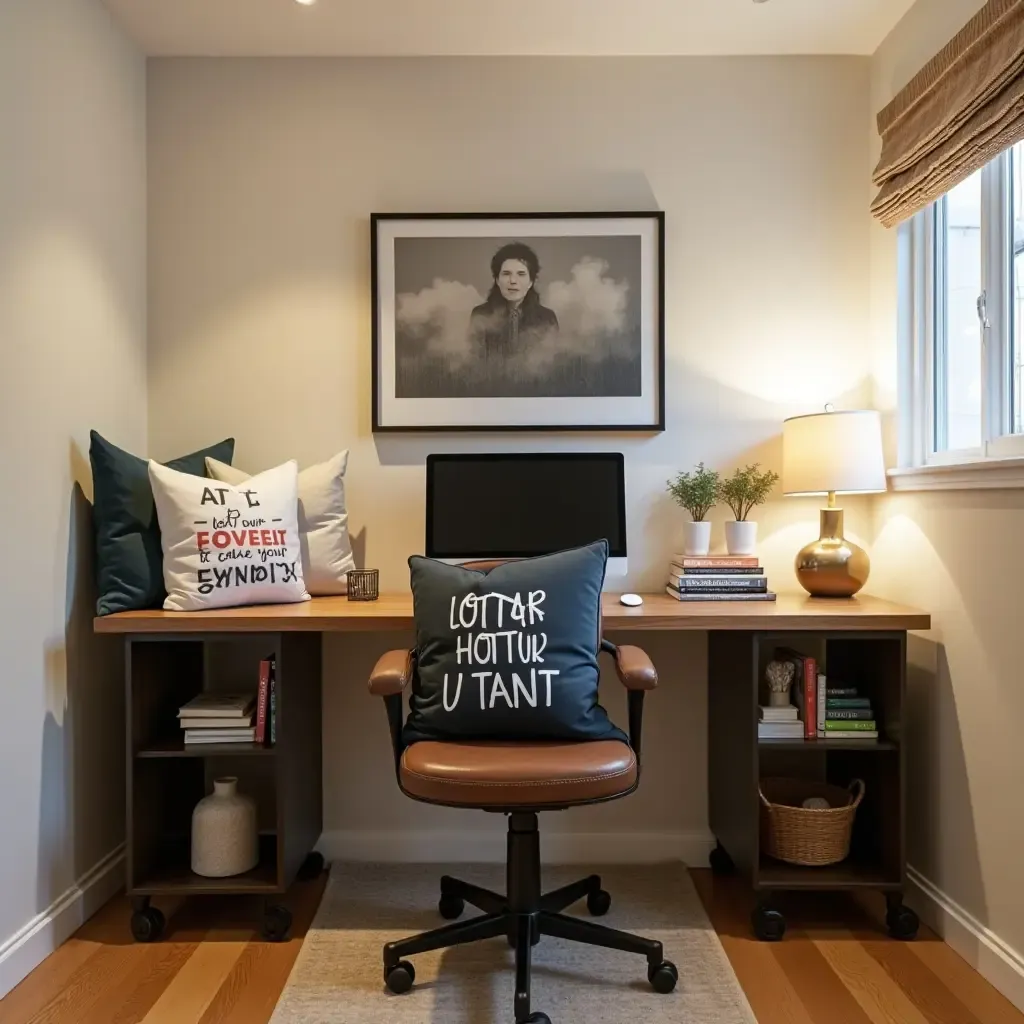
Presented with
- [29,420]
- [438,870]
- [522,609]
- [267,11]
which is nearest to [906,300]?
[522,609]

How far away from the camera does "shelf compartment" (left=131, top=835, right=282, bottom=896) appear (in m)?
2.16

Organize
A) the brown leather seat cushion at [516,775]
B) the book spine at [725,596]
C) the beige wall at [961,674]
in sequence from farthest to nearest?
the book spine at [725,596] < the beige wall at [961,674] < the brown leather seat cushion at [516,775]

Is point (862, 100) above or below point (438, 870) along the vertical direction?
above

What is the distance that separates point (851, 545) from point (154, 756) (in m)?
2.04

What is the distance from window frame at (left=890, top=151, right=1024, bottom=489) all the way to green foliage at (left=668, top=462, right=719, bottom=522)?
528 millimetres

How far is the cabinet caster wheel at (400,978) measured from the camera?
6.24 ft

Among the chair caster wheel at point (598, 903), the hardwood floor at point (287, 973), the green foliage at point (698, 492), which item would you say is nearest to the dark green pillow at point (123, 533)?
the hardwood floor at point (287, 973)

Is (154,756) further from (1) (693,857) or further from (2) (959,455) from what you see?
(2) (959,455)

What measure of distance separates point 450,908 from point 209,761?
37.6 inches

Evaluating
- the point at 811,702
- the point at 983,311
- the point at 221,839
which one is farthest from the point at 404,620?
the point at 983,311

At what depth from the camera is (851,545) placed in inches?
95.2

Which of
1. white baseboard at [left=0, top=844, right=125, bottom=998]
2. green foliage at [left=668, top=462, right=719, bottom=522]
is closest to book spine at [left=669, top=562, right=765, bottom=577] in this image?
green foliage at [left=668, top=462, right=719, bottom=522]

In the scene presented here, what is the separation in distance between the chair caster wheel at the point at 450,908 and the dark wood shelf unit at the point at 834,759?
794 millimetres

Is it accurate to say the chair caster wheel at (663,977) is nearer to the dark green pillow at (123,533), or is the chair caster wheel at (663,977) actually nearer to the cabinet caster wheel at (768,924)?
the cabinet caster wheel at (768,924)
